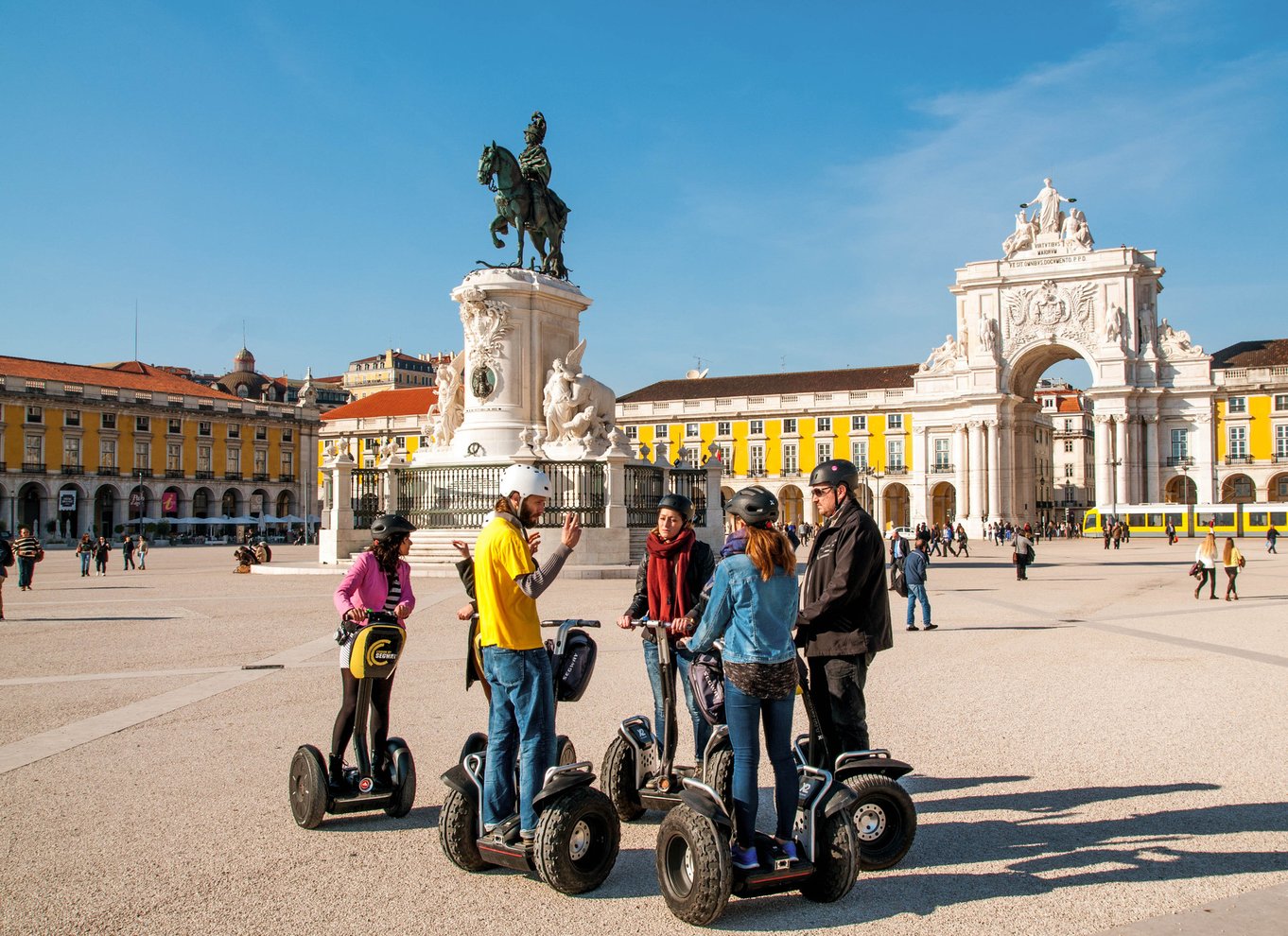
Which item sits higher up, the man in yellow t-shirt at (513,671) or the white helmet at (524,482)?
the white helmet at (524,482)

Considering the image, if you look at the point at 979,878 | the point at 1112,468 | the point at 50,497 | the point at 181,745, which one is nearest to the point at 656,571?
the point at 979,878

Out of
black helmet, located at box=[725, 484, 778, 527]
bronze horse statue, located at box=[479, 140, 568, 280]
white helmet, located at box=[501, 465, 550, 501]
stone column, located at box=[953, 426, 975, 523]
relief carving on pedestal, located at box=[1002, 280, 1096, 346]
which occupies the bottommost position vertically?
black helmet, located at box=[725, 484, 778, 527]

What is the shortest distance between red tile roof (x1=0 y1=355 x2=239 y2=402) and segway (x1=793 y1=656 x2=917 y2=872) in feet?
246

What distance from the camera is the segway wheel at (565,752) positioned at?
5079 mm

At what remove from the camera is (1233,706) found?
8.07 m

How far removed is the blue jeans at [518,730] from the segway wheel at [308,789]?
1017mm

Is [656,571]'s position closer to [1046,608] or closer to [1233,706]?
[1233,706]

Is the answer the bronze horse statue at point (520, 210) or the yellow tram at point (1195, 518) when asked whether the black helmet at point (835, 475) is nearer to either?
the bronze horse statue at point (520, 210)

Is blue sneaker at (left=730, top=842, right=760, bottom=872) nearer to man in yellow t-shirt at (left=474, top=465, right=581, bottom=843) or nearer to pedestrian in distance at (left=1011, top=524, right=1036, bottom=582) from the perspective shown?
man in yellow t-shirt at (left=474, top=465, right=581, bottom=843)

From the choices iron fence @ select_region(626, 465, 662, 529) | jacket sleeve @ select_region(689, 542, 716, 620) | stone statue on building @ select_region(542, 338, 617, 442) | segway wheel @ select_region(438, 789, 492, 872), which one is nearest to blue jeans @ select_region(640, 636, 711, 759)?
jacket sleeve @ select_region(689, 542, 716, 620)

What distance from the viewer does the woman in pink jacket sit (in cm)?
540

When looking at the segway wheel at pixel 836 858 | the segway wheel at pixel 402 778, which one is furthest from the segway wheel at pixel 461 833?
the segway wheel at pixel 836 858

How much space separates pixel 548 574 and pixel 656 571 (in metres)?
1.12

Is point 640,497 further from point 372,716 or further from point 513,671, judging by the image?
→ point 513,671
